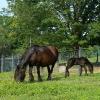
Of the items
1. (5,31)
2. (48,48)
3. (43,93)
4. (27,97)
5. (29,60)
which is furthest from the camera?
(5,31)

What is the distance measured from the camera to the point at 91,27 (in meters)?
33.4

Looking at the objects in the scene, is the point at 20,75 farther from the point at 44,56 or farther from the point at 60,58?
the point at 60,58

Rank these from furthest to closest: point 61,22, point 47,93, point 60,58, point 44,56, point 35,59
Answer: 1. point 61,22
2. point 60,58
3. point 44,56
4. point 35,59
5. point 47,93

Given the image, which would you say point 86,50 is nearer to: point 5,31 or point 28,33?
point 28,33

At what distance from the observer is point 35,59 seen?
2027cm

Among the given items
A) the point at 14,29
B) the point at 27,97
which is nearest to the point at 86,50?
the point at 14,29

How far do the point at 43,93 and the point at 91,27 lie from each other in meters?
21.0

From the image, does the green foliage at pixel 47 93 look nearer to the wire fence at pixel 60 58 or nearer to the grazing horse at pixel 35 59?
the grazing horse at pixel 35 59

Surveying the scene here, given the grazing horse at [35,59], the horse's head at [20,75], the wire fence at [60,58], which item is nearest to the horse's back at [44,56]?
the grazing horse at [35,59]

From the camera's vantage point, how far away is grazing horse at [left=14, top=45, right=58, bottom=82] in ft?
61.7

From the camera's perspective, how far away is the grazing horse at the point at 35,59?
18797mm

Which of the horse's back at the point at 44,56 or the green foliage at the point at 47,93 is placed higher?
the horse's back at the point at 44,56

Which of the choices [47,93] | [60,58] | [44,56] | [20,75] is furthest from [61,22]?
[47,93]

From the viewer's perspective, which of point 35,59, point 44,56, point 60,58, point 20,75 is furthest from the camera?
→ point 60,58
